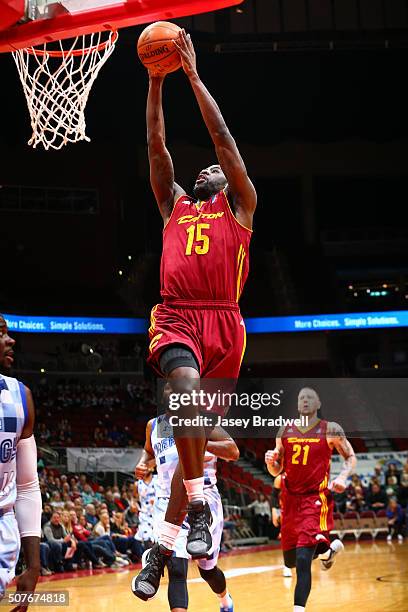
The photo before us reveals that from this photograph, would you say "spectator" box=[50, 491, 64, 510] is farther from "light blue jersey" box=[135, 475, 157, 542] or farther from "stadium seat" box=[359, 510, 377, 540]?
"stadium seat" box=[359, 510, 377, 540]

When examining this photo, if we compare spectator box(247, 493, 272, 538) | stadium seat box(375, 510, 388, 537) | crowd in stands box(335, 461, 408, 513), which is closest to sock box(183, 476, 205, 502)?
spectator box(247, 493, 272, 538)

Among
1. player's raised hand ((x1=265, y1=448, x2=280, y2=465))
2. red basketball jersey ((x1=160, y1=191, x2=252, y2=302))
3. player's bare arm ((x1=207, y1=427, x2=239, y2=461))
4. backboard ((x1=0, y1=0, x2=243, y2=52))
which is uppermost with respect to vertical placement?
backboard ((x1=0, y1=0, x2=243, y2=52))

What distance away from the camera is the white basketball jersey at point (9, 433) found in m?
4.42

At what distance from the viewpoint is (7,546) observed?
4.39 meters

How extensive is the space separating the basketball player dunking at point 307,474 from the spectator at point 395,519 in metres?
11.3

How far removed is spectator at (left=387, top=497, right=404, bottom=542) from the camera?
63.3ft

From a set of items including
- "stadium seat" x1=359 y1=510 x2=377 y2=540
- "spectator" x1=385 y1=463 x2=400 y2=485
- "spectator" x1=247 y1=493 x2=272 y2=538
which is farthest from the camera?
"spectator" x1=385 y1=463 x2=400 y2=485

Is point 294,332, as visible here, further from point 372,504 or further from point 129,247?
point 372,504

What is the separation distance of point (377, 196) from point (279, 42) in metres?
6.40

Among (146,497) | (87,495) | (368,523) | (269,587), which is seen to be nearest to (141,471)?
(269,587)

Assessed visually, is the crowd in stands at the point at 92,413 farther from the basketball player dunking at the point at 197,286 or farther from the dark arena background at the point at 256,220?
the basketball player dunking at the point at 197,286

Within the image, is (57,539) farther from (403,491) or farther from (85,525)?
(403,491)

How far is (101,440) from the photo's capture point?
21.2 metres

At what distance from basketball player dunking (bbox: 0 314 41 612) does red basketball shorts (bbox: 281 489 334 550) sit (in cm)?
418
